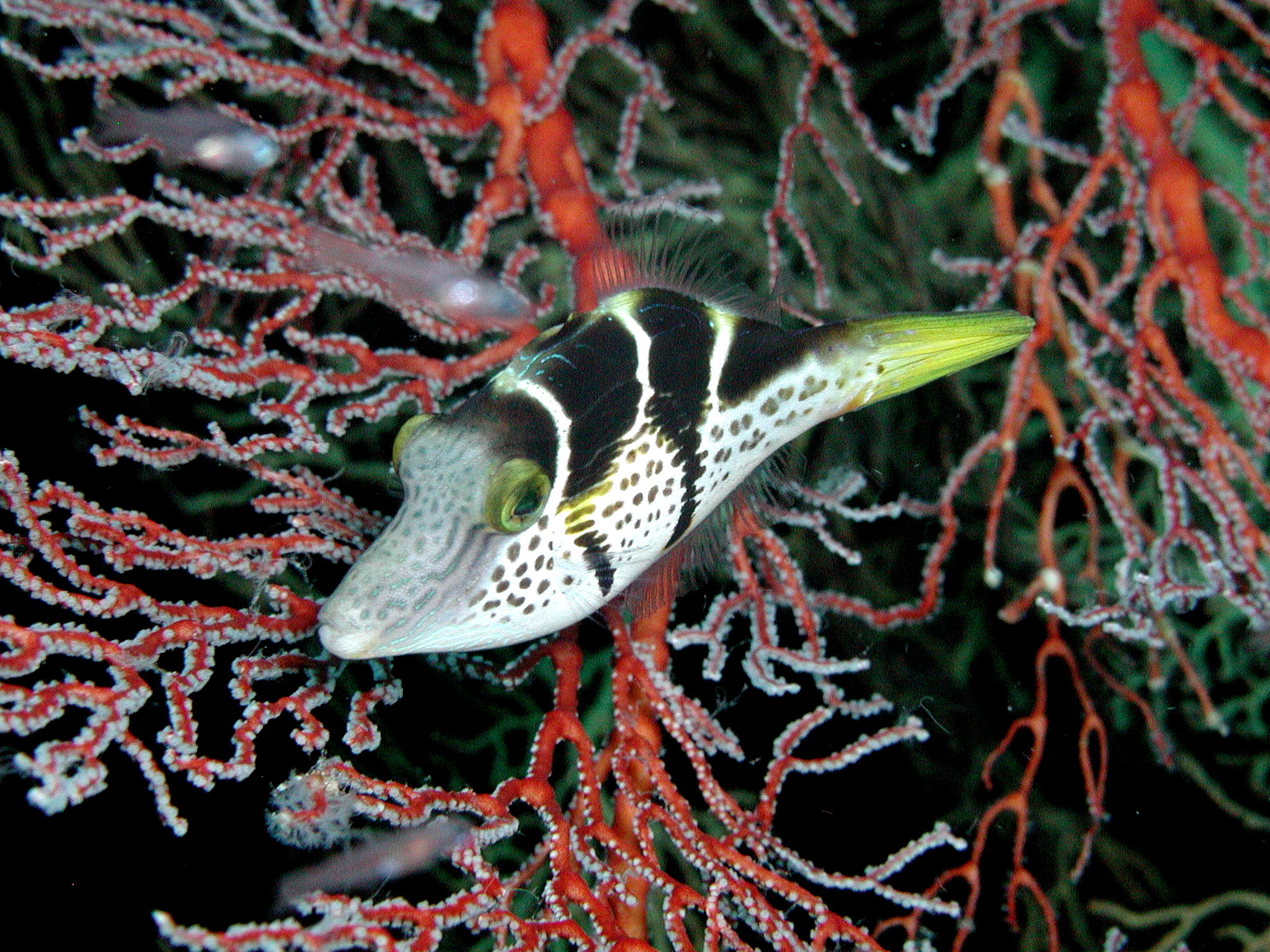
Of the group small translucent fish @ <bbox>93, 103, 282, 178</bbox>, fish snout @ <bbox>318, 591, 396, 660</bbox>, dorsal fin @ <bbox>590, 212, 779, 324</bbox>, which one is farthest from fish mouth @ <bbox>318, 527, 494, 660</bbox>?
small translucent fish @ <bbox>93, 103, 282, 178</bbox>

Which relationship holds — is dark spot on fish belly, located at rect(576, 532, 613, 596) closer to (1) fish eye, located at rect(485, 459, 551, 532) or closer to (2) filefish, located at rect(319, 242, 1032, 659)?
(2) filefish, located at rect(319, 242, 1032, 659)

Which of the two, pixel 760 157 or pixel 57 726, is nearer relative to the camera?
pixel 57 726

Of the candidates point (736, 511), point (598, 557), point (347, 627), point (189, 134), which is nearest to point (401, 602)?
point (347, 627)

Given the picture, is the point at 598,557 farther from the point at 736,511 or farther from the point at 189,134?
the point at 189,134

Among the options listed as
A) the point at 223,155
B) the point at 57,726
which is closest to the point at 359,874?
the point at 57,726

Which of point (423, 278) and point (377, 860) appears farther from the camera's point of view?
point (423, 278)

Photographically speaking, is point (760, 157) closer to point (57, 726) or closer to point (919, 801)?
point (919, 801)
